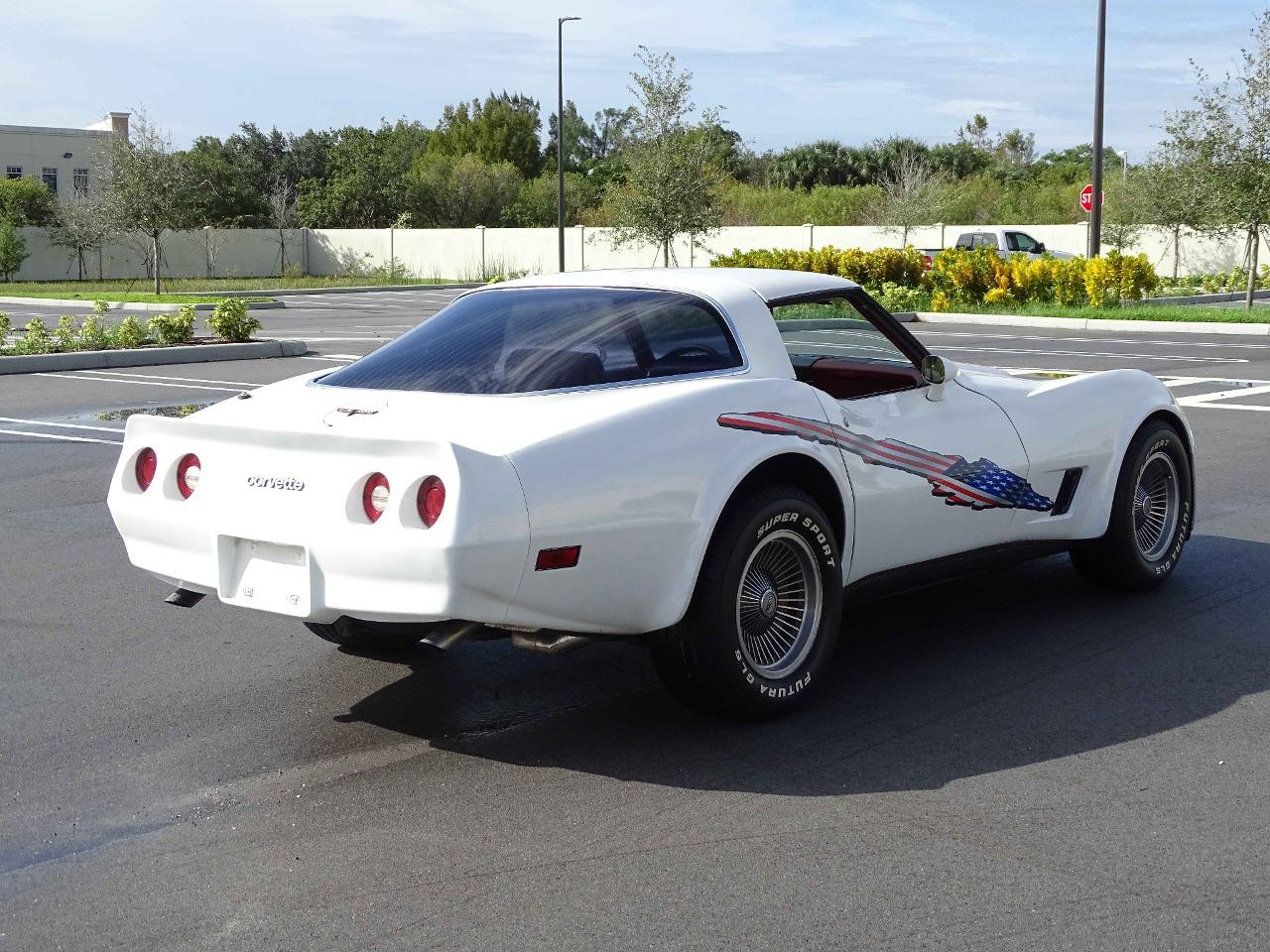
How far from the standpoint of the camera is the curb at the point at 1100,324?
24.6 m

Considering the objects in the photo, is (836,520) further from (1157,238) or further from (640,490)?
(1157,238)

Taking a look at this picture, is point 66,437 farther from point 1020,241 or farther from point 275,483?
point 1020,241

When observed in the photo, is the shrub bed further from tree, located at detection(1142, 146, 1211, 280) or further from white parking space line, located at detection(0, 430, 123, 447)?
tree, located at detection(1142, 146, 1211, 280)

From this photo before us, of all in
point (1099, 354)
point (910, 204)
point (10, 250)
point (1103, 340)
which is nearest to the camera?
point (1099, 354)

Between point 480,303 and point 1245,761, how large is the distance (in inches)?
122

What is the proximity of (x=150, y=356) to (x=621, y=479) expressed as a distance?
1697cm

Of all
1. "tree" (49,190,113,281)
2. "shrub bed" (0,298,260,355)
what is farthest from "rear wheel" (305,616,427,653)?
"tree" (49,190,113,281)

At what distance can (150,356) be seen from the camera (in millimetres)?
20109

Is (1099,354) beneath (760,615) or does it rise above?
above

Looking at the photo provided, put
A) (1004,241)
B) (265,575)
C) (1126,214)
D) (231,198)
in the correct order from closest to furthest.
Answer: (265,575), (1004,241), (1126,214), (231,198)

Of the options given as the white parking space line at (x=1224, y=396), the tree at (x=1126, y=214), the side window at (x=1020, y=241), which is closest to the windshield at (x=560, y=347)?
the white parking space line at (x=1224, y=396)

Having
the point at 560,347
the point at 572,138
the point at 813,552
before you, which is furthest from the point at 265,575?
the point at 572,138

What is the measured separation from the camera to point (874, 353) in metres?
5.80

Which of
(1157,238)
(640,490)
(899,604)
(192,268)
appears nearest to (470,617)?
(640,490)
